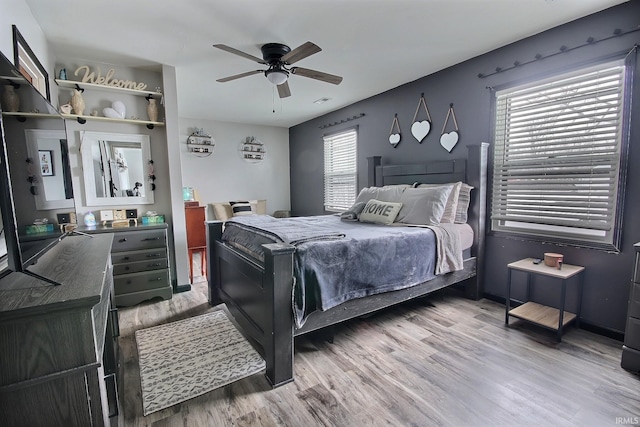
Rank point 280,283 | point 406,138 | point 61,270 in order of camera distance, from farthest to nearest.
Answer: point 406,138 < point 280,283 < point 61,270

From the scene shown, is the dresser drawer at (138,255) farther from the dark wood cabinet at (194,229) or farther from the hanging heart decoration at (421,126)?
the hanging heart decoration at (421,126)

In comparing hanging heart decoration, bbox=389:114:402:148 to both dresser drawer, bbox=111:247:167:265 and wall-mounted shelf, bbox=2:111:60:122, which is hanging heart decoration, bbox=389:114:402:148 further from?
wall-mounted shelf, bbox=2:111:60:122

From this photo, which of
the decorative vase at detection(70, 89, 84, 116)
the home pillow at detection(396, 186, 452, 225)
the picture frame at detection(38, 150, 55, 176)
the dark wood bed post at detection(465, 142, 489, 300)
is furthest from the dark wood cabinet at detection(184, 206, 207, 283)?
the dark wood bed post at detection(465, 142, 489, 300)

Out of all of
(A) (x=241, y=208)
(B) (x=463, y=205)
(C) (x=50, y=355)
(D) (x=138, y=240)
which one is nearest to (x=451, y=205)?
(B) (x=463, y=205)

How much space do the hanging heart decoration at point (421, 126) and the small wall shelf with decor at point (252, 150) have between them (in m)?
A: 3.60

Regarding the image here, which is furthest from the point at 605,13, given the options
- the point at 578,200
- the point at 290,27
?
the point at 290,27

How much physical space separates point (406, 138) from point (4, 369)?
13.3ft

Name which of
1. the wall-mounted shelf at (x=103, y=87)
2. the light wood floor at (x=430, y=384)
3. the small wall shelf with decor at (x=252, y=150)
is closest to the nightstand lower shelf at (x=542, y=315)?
the light wood floor at (x=430, y=384)

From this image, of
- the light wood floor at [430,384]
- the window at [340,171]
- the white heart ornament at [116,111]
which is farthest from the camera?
the window at [340,171]

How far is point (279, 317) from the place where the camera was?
184cm

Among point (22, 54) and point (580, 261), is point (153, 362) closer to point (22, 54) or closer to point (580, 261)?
point (22, 54)

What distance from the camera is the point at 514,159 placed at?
2.94m

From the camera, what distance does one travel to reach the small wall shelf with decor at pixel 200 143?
18.9ft

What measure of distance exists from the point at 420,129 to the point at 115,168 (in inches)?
142
